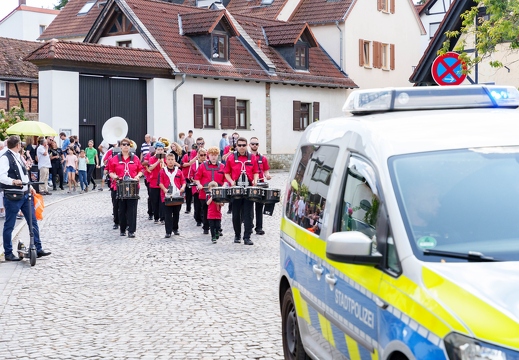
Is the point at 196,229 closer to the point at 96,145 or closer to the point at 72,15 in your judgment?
the point at 96,145

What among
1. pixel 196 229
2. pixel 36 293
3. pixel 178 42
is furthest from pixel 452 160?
pixel 178 42

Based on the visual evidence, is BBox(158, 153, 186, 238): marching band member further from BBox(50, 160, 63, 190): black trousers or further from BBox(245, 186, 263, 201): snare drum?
BBox(50, 160, 63, 190): black trousers

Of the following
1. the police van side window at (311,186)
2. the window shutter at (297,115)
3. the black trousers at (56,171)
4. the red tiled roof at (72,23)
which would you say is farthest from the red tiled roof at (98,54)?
the police van side window at (311,186)

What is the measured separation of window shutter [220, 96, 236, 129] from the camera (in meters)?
42.1

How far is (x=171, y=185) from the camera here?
17719mm

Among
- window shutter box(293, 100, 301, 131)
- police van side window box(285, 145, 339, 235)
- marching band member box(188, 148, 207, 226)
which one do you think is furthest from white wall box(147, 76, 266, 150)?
police van side window box(285, 145, 339, 235)

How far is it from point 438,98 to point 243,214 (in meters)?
10.5

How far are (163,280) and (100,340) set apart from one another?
364cm

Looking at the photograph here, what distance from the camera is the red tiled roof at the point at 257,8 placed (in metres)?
51.6

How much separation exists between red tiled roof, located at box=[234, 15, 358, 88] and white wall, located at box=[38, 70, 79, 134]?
11103 millimetres

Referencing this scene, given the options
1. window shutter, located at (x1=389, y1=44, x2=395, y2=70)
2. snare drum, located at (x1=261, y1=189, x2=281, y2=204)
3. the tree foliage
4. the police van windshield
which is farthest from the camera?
window shutter, located at (x1=389, y1=44, x2=395, y2=70)

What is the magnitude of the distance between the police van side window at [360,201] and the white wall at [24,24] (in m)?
75.7

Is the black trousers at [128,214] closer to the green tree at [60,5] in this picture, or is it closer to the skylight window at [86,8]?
the skylight window at [86,8]

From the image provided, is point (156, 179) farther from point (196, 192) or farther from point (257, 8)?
point (257, 8)
